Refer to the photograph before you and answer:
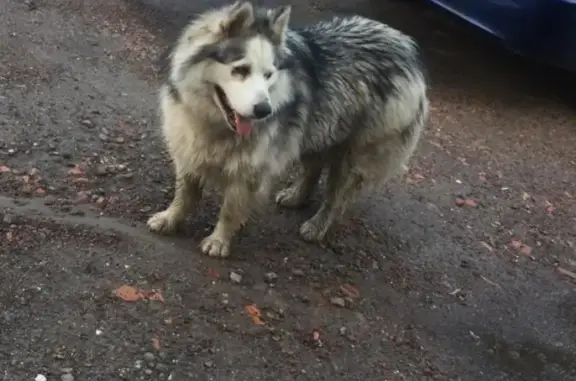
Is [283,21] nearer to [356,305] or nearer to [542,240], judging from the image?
[356,305]

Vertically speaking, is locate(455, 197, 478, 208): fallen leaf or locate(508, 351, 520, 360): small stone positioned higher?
locate(455, 197, 478, 208): fallen leaf

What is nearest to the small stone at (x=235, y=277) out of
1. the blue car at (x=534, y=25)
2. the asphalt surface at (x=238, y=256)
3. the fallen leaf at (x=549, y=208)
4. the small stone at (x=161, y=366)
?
Result: the asphalt surface at (x=238, y=256)

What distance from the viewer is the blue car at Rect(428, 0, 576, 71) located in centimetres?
557

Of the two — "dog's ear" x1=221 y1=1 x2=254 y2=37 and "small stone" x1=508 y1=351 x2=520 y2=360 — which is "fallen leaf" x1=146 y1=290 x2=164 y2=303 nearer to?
"dog's ear" x1=221 y1=1 x2=254 y2=37

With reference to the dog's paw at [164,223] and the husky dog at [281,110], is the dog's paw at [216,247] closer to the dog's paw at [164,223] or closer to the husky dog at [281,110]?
the husky dog at [281,110]

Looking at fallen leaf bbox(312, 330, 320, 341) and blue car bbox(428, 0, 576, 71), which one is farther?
blue car bbox(428, 0, 576, 71)

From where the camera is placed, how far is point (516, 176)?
545cm

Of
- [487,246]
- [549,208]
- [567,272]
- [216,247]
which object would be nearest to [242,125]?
[216,247]

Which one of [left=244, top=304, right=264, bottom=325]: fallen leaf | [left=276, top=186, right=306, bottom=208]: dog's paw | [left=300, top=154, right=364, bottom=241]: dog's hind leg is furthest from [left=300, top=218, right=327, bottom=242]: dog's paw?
[left=244, top=304, right=264, bottom=325]: fallen leaf

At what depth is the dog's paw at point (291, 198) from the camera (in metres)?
4.35

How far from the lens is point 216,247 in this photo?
11.9 feet

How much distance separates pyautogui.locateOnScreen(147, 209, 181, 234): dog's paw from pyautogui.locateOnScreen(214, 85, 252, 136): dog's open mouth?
2.37ft

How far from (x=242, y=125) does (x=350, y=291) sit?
1.09 meters

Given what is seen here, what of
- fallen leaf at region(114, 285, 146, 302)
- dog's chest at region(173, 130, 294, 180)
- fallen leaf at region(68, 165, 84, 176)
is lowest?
fallen leaf at region(114, 285, 146, 302)
